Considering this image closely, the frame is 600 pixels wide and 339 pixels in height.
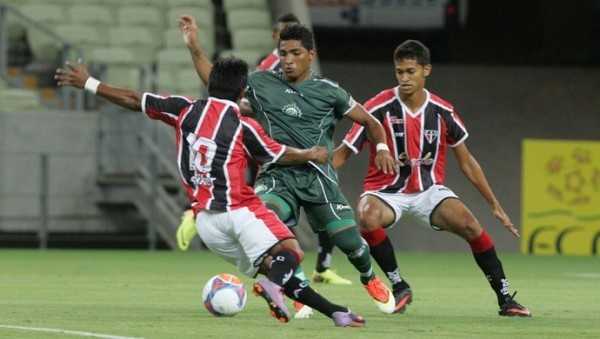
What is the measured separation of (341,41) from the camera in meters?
28.2

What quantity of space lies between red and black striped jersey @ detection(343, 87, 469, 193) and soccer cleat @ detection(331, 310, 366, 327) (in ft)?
6.78

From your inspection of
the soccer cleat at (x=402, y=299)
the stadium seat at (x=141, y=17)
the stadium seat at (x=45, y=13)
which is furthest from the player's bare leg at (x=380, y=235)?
the stadium seat at (x=45, y=13)

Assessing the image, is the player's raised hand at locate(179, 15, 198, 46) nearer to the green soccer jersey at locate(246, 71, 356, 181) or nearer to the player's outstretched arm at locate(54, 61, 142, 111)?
the green soccer jersey at locate(246, 71, 356, 181)

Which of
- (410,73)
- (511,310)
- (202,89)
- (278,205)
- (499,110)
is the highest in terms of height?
(410,73)

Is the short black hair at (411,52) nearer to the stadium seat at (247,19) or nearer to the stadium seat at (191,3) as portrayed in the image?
the stadium seat at (247,19)

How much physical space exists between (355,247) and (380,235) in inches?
31.1

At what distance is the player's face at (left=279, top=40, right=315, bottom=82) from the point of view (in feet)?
32.8

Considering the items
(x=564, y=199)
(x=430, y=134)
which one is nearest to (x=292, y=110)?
(x=430, y=134)

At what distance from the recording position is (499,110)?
26.5 metres

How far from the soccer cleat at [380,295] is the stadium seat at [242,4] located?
1455cm

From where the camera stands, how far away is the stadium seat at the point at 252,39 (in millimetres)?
23516

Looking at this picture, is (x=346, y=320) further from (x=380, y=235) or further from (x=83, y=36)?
(x=83, y=36)

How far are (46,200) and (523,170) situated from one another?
23.8 feet

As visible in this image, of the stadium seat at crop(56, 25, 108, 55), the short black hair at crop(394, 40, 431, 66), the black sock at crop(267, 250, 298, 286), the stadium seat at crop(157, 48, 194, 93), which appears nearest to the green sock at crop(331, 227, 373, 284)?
the black sock at crop(267, 250, 298, 286)
